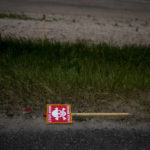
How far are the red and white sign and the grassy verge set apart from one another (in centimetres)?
14

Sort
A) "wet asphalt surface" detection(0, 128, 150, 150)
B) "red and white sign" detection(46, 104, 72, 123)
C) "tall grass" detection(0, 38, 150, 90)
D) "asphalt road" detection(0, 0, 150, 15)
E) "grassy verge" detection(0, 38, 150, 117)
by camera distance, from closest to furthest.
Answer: "wet asphalt surface" detection(0, 128, 150, 150), "red and white sign" detection(46, 104, 72, 123), "grassy verge" detection(0, 38, 150, 117), "tall grass" detection(0, 38, 150, 90), "asphalt road" detection(0, 0, 150, 15)

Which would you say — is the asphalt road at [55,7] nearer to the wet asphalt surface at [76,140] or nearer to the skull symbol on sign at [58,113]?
the skull symbol on sign at [58,113]

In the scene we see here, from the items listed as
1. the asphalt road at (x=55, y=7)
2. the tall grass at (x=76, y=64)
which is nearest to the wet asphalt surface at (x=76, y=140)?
the tall grass at (x=76, y=64)

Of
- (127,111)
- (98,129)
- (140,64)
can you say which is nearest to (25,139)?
(98,129)

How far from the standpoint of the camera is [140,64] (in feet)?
12.1

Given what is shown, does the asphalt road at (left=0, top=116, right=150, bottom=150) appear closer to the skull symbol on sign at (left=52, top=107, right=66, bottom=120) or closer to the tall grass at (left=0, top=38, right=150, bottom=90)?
the skull symbol on sign at (left=52, top=107, right=66, bottom=120)

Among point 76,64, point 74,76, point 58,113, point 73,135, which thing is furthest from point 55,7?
point 73,135

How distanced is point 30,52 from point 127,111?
2.50 m

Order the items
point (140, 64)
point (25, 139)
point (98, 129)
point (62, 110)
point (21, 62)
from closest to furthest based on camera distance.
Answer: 1. point (25, 139)
2. point (98, 129)
3. point (62, 110)
4. point (21, 62)
5. point (140, 64)

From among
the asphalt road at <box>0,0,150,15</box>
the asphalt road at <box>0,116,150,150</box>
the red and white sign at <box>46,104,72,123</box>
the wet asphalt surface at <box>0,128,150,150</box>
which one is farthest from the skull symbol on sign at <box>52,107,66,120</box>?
the asphalt road at <box>0,0,150,15</box>

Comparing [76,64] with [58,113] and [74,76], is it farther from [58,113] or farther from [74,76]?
[58,113]

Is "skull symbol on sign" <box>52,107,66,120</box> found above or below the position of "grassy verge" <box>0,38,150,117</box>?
below

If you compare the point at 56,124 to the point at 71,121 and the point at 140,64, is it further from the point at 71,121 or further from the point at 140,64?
the point at 140,64

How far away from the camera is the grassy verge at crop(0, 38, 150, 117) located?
8.79 feet
